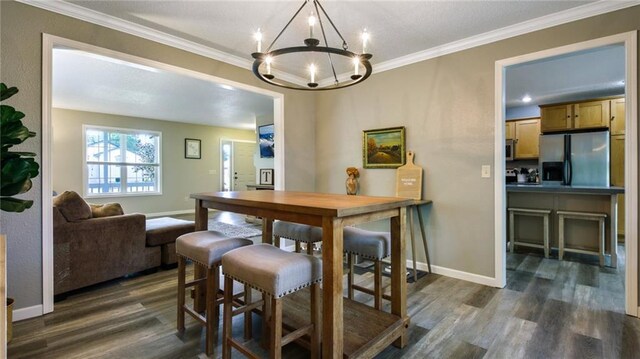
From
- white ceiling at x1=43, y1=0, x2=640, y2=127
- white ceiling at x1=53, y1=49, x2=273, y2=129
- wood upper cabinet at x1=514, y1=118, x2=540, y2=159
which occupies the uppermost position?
white ceiling at x1=53, y1=49, x2=273, y2=129

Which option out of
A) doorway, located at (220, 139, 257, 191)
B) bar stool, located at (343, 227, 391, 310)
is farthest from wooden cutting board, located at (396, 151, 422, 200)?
doorway, located at (220, 139, 257, 191)

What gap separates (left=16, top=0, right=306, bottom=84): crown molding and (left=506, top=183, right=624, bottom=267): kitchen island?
156 inches

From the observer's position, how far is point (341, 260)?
1.50m

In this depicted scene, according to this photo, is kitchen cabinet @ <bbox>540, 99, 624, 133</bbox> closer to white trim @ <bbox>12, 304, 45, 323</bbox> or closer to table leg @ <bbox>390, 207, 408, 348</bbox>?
table leg @ <bbox>390, 207, 408, 348</bbox>

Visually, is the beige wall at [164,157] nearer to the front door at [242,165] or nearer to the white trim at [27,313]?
the front door at [242,165]

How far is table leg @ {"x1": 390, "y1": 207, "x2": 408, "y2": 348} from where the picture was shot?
191 cm

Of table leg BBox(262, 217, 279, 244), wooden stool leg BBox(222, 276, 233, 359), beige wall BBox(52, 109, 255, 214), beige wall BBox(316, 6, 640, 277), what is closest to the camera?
wooden stool leg BBox(222, 276, 233, 359)

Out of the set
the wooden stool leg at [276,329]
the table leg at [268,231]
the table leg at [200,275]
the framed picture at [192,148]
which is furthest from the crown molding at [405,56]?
the framed picture at [192,148]

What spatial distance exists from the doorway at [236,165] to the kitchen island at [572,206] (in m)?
6.57

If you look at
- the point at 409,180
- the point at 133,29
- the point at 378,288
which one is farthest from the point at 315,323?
the point at 133,29

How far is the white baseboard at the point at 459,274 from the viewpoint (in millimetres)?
2928

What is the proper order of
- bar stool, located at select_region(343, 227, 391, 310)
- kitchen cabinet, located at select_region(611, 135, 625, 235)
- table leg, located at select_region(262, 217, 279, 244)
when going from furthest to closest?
kitchen cabinet, located at select_region(611, 135, 625, 235)
table leg, located at select_region(262, 217, 279, 244)
bar stool, located at select_region(343, 227, 391, 310)

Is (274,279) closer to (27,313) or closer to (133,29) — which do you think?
(27,313)

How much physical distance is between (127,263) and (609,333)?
4.03 meters
